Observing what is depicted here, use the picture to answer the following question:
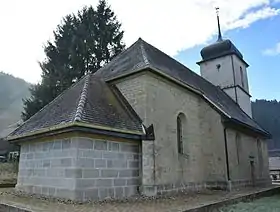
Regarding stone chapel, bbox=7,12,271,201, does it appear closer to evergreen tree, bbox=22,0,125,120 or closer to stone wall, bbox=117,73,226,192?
stone wall, bbox=117,73,226,192

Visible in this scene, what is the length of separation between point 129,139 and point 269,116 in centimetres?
5882

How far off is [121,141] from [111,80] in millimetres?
3668

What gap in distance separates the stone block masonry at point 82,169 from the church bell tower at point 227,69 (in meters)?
16.1

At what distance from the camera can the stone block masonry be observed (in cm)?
870

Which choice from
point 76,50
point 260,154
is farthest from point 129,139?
point 76,50

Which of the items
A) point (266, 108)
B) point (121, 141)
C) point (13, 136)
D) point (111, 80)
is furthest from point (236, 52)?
point (266, 108)

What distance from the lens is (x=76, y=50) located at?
27391 mm

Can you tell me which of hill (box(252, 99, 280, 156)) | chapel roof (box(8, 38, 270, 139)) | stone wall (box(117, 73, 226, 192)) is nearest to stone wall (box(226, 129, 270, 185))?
stone wall (box(117, 73, 226, 192))

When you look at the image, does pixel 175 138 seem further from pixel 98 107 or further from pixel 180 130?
pixel 98 107

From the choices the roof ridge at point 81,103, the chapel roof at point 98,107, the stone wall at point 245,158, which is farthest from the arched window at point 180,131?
the roof ridge at point 81,103

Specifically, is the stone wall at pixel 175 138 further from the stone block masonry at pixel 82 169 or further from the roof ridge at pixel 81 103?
the roof ridge at pixel 81 103

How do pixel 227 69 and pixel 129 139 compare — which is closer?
pixel 129 139

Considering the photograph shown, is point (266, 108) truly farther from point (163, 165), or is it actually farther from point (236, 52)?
point (163, 165)

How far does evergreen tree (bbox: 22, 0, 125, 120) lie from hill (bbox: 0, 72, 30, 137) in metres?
25.3
